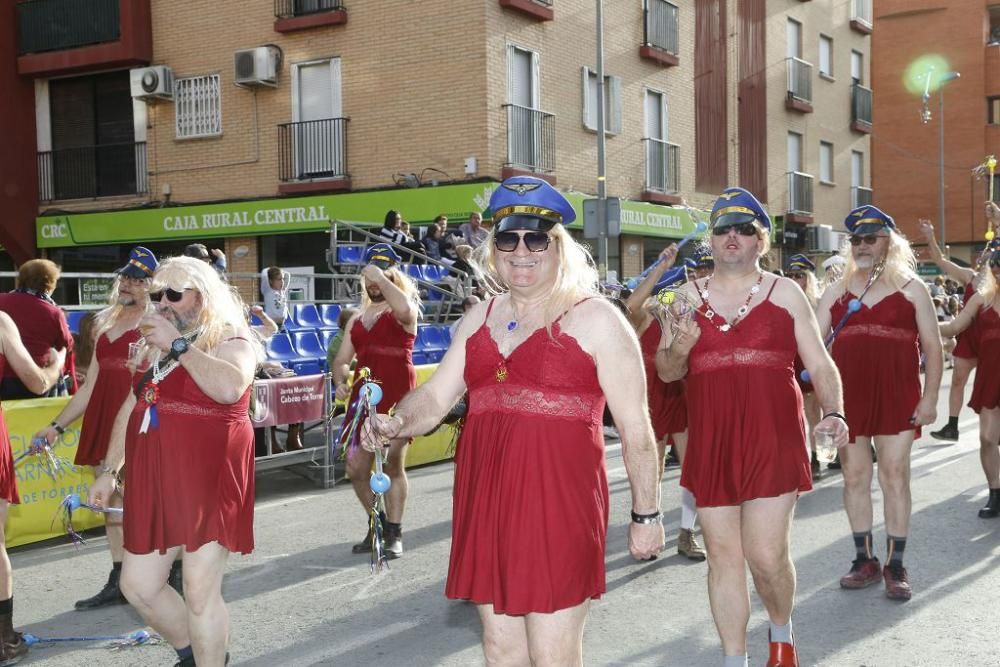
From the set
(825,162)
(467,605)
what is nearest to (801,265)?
(467,605)

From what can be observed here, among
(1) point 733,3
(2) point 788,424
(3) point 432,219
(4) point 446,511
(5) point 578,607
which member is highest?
(1) point 733,3

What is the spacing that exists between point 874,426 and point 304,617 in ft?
11.0

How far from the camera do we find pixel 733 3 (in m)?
27.8

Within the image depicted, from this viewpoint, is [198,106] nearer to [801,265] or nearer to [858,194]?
[801,265]

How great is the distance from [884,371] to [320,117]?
55.1ft

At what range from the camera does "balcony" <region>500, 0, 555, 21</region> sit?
19.8 metres

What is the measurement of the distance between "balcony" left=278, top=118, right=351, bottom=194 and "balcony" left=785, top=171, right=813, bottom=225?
14.2 m

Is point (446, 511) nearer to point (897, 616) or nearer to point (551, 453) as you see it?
point (897, 616)

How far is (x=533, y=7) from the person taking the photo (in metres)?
20.2

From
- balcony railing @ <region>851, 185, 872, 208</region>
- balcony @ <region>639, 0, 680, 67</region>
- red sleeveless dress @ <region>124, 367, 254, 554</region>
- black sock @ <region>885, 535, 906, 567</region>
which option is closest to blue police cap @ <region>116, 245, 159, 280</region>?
red sleeveless dress @ <region>124, 367, 254, 554</region>

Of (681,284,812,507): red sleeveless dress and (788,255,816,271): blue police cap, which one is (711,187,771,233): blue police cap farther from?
(788,255,816,271): blue police cap

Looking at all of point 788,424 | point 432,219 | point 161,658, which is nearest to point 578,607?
point 788,424

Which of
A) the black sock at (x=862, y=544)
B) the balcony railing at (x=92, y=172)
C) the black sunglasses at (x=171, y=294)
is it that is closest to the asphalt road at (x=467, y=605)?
the black sock at (x=862, y=544)

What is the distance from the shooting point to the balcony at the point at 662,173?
2427 centimetres
